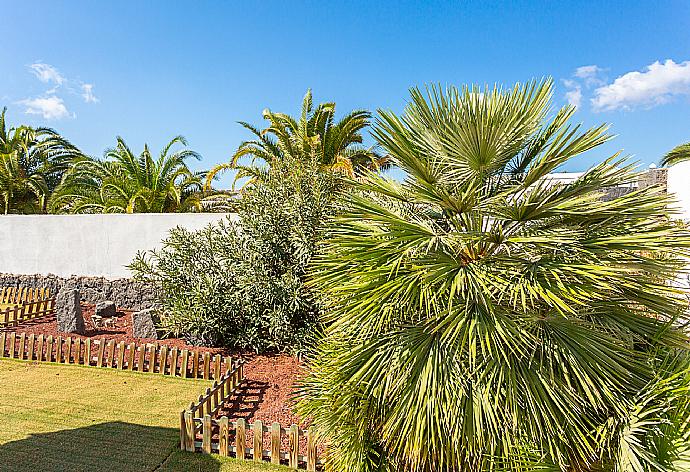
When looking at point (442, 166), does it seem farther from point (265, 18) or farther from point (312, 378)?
point (265, 18)

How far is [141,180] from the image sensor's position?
16.5 meters

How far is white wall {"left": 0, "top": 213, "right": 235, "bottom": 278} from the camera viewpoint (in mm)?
11609

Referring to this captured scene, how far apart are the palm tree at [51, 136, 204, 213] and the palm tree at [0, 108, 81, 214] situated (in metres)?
2.73

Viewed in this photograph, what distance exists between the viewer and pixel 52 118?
2028cm

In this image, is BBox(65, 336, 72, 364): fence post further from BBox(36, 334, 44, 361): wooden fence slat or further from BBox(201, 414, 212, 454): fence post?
BBox(201, 414, 212, 454): fence post

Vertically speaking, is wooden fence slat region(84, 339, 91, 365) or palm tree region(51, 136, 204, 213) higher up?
palm tree region(51, 136, 204, 213)

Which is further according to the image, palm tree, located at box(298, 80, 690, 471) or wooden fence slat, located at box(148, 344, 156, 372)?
wooden fence slat, located at box(148, 344, 156, 372)

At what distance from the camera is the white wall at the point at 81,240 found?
38.1 feet

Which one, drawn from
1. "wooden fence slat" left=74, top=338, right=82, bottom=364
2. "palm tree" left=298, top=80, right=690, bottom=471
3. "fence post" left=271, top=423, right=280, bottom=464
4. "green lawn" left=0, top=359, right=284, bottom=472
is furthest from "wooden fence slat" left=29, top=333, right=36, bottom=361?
"palm tree" left=298, top=80, right=690, bottom=471

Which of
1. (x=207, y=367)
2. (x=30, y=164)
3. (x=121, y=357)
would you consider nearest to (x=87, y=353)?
(x=121, y=357)

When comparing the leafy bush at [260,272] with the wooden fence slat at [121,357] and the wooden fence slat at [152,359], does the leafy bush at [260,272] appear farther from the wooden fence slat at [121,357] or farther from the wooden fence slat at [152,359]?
the wooden fence slat at [121,357]

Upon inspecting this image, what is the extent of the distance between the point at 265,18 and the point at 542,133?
9.20m

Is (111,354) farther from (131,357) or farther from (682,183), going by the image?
(682,183)

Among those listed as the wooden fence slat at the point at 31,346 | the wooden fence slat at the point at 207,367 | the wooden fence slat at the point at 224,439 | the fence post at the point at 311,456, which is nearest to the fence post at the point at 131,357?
the wooden fence slat at the point at 207,367
